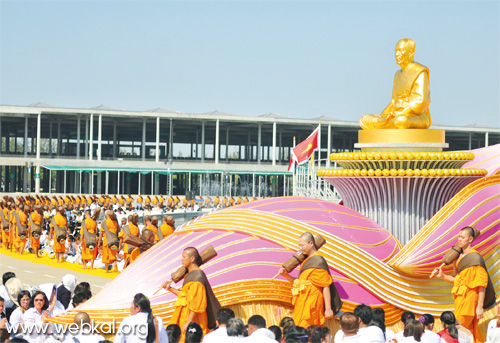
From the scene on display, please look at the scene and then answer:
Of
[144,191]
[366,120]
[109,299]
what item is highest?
[366,120]

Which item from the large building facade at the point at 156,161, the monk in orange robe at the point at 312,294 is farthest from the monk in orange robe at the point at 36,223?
the large building facade at the point at 156,161

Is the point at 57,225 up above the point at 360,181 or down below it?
below

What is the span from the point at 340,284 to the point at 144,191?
45.9 m

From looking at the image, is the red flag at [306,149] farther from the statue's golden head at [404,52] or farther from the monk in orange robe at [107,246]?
the statue's golden head at [404,52]

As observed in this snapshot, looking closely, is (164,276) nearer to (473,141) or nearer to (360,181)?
(360,181)

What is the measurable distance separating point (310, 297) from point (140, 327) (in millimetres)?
2211

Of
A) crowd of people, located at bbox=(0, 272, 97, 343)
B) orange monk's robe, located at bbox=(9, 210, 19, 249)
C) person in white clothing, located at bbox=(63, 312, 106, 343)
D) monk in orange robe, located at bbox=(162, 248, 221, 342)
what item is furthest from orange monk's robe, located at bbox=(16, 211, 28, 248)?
person in white clothing, located at bbox=(63, 312, 106, 343)

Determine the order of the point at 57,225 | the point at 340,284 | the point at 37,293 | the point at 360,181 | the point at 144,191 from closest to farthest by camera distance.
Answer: the point at 37,293 → the point at 340,284 → the point at 360,181 → the point at 57,225 → the point at 144,191

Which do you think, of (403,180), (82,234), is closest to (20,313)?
(403,180)

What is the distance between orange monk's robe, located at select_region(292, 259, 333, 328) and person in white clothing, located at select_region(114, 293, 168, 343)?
1.92m

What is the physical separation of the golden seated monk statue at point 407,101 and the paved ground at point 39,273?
726 cm

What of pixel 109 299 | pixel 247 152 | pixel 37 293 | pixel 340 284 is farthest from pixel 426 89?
pixel 247 152

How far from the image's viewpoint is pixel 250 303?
8.06 meters

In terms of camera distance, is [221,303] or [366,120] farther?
[366,120]
